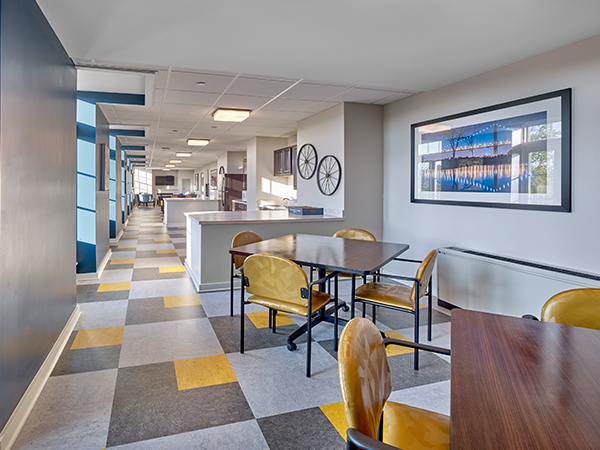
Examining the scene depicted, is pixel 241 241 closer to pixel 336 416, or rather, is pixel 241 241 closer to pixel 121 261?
pixel 336 416

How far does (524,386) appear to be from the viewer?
1.02 metres

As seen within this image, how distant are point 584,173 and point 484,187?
925mm

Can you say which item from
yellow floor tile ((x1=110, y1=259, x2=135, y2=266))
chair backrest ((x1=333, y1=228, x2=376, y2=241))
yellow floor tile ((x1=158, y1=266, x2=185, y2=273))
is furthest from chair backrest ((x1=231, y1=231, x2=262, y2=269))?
yellow floor tile ((x1=110, y1=259, x2=135, y2=266))

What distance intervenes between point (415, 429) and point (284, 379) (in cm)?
132

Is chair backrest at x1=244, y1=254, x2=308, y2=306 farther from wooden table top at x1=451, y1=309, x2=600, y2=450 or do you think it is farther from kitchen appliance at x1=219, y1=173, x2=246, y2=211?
kitchen appliance at x1=219, y1=173, x2=246, y2=211

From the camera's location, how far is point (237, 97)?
16.2ft

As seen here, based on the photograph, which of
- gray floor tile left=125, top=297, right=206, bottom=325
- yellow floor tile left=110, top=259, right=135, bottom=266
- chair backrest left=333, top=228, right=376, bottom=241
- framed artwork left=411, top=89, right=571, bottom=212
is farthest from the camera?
yellow floor tile left=110, top=259, right=135, bottom=266

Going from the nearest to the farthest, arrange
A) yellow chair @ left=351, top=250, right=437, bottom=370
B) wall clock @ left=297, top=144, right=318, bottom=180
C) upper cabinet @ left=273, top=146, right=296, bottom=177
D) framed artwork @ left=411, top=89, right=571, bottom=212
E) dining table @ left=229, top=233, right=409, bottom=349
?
dining table @ left=229, top=233, right=409, bottom=349 < yellow chair @ left=351, top=250, right=437, bottom=370 < framed artwork @ left=411, top=89, right=571, bottom=212 < wall clock @ left=297, top=144, right=318, bottom=180 < upper cabinet @ left=273, top=146, right=296, bottom=177

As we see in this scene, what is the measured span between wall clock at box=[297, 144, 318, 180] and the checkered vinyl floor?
110 inches

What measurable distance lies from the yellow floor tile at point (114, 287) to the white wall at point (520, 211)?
3.58 metres

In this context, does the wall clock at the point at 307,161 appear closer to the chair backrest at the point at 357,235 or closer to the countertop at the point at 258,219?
the countertop at the point at 258,219

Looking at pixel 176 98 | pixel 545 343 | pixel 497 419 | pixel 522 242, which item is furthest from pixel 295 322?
pixel 176 98

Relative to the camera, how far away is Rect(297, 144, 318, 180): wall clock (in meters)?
6.04

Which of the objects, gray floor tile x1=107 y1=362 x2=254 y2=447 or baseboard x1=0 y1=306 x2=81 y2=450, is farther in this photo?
gray floor tile x1=107 y1=362 x2=254 y2=447
